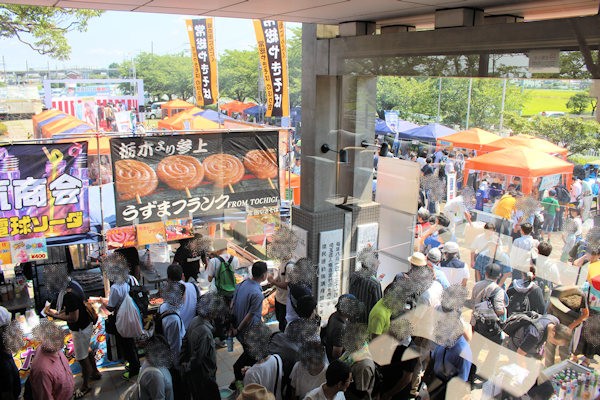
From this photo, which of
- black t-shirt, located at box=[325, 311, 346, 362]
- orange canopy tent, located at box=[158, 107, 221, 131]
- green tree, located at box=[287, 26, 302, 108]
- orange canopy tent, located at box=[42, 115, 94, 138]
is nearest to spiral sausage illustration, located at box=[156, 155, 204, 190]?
black t-shirt, located at box=[325, 311, 346, 362]

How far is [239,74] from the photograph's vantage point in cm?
2805

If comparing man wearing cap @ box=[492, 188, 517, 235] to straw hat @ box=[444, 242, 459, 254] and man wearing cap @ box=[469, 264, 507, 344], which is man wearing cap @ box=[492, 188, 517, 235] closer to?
straw hat @ box=[444, 242, 459, 254]

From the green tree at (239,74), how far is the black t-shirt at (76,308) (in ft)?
79.1

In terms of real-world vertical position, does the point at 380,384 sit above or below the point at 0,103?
below

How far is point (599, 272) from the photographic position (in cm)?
461

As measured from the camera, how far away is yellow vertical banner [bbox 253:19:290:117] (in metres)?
7.65

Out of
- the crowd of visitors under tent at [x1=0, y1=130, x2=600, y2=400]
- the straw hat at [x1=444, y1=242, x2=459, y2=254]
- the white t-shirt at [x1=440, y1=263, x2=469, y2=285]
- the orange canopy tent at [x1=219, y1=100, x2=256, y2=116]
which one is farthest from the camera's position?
the orange canopy tent at [x1=219, y1=100, x2=256, y2=116]

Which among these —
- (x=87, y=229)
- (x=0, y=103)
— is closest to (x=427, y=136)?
(x=87, y=229)

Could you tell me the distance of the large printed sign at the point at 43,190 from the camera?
501cm

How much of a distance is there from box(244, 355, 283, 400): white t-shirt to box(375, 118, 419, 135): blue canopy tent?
1026 centimetres

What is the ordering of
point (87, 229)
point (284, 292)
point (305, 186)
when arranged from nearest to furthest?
point (284, 292)
point (87, 229)
point (305, 186)

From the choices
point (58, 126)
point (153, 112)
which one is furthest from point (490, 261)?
point (153, 112)

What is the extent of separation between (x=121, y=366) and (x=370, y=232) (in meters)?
3.45

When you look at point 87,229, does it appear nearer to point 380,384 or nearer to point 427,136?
point 380,384
